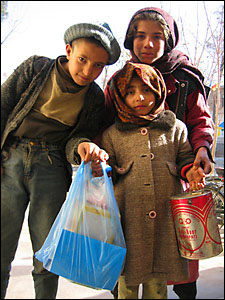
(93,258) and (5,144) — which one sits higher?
(5,144)

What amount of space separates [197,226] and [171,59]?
811 mm

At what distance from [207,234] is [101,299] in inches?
45.3

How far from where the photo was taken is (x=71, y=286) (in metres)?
2.02

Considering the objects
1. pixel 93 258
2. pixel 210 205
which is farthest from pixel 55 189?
pixel 210 205

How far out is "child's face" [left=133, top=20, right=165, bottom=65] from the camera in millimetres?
1291

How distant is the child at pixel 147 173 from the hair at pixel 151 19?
21 centimetres

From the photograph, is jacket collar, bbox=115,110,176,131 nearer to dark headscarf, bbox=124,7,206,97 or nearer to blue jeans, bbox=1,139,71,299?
dark headscarf, bbox=124,7,206,97

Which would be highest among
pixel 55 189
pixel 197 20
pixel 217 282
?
pixel 197 20

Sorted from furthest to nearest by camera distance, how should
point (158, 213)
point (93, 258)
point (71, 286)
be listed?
point (71, 286), point (158, 213), point (93, 258)

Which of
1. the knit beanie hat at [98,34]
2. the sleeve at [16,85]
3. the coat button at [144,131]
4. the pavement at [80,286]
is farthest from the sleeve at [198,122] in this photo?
the pavement at [80,286]

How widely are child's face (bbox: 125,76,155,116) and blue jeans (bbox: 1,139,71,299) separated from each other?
454mm

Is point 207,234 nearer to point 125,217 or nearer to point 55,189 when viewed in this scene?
point 125,217

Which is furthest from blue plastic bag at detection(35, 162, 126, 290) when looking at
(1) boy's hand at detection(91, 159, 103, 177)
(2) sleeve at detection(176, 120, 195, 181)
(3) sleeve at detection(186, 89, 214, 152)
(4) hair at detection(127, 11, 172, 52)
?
(4) hair at detection(127, 11, 172, 52)

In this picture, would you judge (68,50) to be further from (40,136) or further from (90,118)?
(40,136)
